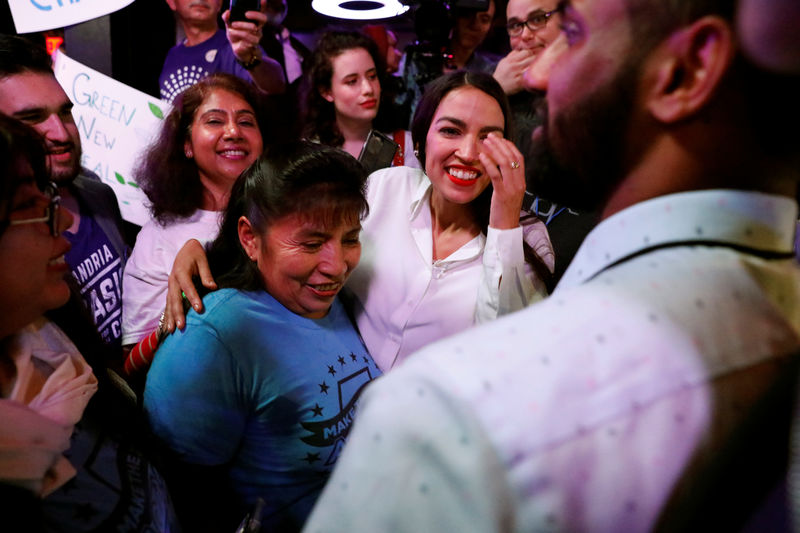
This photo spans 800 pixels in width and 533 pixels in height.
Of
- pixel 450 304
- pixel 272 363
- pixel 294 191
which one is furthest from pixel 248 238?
pixel 450 304

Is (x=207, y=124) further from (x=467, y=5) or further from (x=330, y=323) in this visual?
(x=467, y=5)

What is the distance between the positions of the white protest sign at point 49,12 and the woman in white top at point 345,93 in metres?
0.98

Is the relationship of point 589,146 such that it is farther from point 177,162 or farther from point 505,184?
point 177,162

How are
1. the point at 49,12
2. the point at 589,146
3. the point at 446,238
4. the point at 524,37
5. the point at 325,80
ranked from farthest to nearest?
the point at 325,80 < the point at 524,37 < the point at 49,12 < the point at 446,238 < the point at 589,146

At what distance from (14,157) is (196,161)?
1381 mm

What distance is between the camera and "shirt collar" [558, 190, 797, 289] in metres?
0.53

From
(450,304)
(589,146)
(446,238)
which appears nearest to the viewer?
(589,146)

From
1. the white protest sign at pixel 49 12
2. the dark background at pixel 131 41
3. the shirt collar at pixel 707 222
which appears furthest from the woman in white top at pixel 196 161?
the shirt collar at pixel 707 222

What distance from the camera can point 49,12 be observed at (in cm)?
211

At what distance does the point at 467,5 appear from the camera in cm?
274

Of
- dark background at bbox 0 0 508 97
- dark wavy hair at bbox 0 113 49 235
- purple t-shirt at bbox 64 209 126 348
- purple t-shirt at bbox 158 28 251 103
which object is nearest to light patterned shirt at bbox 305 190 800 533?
dark wavy hair at bbox 0 113 49 235

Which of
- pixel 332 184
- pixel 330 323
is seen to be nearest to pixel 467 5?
pixel 332 184

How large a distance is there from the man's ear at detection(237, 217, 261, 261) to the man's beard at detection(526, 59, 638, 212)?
3.35ft

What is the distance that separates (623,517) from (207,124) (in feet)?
6.84
